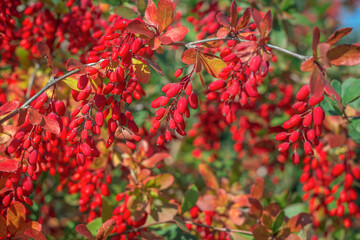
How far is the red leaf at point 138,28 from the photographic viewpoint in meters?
0.79

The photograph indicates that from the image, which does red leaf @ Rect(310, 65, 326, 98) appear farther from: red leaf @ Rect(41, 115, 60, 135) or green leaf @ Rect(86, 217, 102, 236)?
green leaf @ Rect(86, 217, 102, 236)

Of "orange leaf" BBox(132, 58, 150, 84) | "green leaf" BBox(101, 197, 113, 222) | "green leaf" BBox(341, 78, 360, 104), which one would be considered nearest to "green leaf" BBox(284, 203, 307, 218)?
"green leaf" BBox(341, 78, 360, 104)

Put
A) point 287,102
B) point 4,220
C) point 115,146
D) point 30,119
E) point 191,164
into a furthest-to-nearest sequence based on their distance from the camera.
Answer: point 191,164 < point 287,102 < point 115,146 < point 4,220 < point 30,119

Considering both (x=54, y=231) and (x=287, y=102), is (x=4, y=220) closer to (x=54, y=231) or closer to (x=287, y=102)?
(x=54, y=231)

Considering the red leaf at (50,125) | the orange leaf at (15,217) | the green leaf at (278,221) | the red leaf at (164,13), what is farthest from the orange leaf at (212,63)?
the orange leaf at (15,217)

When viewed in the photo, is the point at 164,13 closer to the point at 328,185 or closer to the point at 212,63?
the point at 212,63

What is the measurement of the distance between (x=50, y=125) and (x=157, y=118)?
0.27 metres

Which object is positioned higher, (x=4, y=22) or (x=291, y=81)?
(x=4, y=22)

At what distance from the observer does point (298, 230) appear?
4.04ft

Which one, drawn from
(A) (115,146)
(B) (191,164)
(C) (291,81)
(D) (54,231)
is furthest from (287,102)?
(D) (54,231)

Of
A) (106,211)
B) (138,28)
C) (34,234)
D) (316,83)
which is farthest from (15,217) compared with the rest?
(316,83)

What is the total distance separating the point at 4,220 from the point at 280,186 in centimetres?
252

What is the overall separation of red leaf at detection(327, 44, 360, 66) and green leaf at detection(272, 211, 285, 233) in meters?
0.58

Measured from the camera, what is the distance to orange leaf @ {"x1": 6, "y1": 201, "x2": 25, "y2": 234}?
98 cm
